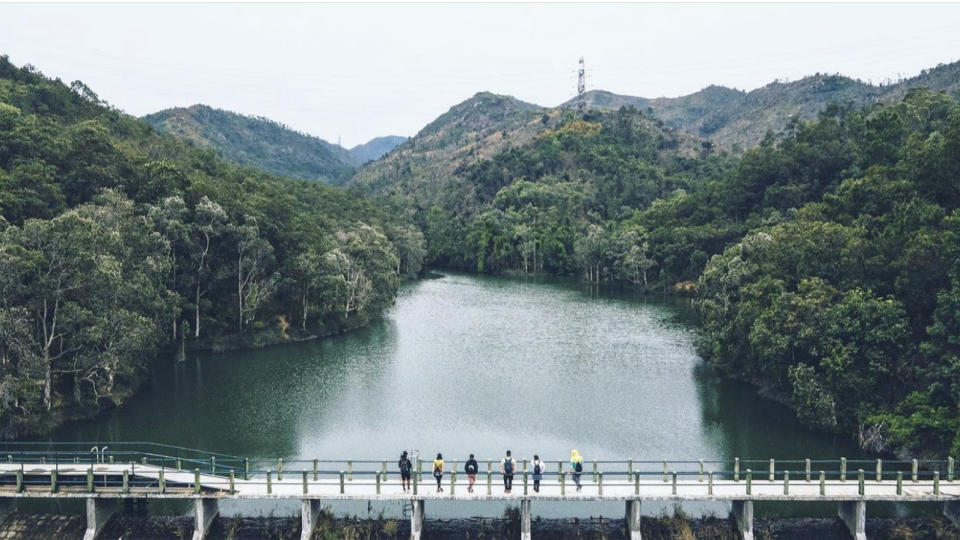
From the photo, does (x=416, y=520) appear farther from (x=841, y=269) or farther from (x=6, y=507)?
(x=841, y=269)

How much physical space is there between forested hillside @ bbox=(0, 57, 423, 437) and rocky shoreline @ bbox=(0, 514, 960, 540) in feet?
41.6

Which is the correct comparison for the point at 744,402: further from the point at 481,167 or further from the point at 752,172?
the point at 481,167

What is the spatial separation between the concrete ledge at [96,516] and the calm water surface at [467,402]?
9.86m

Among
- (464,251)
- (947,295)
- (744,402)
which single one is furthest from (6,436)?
(464,251)

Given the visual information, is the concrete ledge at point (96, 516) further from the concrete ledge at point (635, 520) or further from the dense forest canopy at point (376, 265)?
the concrete ledge at point (635, 520)

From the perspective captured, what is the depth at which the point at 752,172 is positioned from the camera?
305ft

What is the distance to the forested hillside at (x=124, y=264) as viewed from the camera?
39.6 m

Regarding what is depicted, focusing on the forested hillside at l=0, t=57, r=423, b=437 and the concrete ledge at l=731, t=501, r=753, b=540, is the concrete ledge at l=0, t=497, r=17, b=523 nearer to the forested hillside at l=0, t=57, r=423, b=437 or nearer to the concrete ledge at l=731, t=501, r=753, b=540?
the forested hillside at l=0, t=57, r=423, b=437

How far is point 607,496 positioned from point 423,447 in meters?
14.0

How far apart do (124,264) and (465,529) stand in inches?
1252

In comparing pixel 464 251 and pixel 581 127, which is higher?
pixel 581 127

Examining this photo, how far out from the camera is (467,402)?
4703cm

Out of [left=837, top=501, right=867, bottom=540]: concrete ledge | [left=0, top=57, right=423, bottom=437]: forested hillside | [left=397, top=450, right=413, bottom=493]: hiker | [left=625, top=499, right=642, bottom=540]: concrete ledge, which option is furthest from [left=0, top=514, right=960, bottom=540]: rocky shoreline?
[left=0, top=57, right=423, bottom=437]: forested hillside

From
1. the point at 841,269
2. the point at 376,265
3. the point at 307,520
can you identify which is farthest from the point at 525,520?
the point at 376,265
